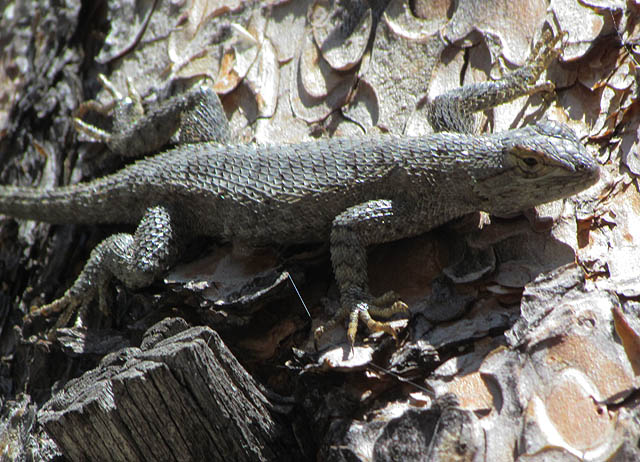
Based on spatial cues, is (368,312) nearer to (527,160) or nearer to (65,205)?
(527,160)

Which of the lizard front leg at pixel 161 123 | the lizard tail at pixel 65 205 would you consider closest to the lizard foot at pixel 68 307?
the lizard tail at pixel 65 205

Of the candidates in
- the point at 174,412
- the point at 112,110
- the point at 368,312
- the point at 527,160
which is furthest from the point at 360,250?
the point at 112,110

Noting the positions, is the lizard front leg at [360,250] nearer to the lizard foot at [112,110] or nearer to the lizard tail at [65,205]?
the lizard tail at [65,205]

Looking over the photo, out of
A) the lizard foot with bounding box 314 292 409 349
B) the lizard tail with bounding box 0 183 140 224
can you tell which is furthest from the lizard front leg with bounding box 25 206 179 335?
the lizard foot with bounding box 314 292 409 349

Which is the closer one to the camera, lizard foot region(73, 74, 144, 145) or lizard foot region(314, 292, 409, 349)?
lizard foot region(314, 292, 409, 349)

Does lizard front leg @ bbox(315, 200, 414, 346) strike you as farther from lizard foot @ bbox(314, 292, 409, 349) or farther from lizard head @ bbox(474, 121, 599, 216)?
lizard head @ bbox(474, 121, 599, 216)

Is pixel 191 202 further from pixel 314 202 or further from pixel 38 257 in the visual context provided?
pixel 38 257
